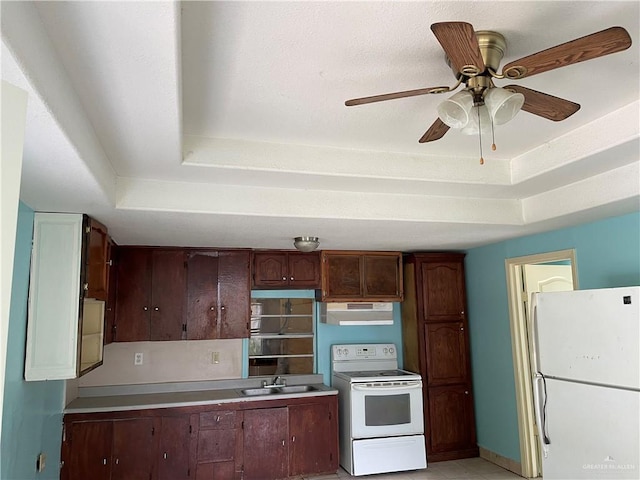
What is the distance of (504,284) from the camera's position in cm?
441

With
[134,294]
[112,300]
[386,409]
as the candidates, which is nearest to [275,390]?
[386,409]

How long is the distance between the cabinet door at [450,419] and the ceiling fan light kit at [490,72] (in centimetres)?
353

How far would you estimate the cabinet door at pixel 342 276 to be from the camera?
15.5 ft

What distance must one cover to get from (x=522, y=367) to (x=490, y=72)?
3.25 m

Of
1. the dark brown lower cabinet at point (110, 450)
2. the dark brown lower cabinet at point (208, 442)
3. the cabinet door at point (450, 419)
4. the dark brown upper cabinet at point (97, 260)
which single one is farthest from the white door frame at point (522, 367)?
the dark brown upper cabinet at point (97, 260)

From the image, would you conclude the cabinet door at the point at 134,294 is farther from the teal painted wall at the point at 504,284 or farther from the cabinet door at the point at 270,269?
the teal painted wall at the point at 504,284

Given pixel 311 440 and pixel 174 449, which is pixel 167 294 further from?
pixel 311 440

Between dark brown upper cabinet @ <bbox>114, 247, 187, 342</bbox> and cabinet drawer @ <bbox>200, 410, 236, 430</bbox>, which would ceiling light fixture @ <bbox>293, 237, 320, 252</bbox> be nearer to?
dark brown upper cabinet @ <bbox>114, 247, 187, 342</bbox>

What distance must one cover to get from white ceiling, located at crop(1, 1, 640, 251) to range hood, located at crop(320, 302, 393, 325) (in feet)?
3.40

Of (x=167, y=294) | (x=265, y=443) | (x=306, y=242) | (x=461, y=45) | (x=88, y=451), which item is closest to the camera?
Result: (x=461, y=45)

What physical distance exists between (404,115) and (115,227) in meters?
2.19

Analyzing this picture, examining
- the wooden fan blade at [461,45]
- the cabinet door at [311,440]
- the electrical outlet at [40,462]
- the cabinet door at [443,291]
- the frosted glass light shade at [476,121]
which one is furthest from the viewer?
the cabinet door at [443,291]

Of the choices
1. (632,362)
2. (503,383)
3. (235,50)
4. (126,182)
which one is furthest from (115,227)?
(503,383)

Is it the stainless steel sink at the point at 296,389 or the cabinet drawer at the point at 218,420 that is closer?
the cabinet drawer at the point at 218,420
